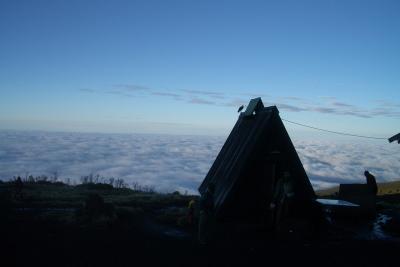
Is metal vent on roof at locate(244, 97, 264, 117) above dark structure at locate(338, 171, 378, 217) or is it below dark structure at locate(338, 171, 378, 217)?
above

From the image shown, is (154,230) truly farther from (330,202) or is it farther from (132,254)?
(330,202)

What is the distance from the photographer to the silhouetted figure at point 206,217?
1389 centimetres

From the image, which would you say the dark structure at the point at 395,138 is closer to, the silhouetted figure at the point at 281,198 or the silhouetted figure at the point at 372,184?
the silhouetted figure at the point at 372,184

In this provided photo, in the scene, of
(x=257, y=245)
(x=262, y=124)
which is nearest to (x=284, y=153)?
(x=262, y=124)

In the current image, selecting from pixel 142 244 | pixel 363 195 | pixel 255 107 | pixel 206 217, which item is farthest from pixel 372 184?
pixel 142 244

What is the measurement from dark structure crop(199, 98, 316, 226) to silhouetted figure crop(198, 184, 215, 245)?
1.91 metres

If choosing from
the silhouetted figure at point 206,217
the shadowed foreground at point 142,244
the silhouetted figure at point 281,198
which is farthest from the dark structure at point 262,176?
the silhouetted figure at point 206,217

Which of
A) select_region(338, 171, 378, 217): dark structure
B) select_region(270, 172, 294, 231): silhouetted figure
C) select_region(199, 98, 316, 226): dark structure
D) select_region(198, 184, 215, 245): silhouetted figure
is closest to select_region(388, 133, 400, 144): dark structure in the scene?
select_region(338, 171, 378, 217): dark structure

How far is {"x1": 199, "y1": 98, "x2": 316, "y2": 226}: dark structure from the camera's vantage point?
16.3 meters

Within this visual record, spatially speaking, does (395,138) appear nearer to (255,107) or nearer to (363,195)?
(363,195)

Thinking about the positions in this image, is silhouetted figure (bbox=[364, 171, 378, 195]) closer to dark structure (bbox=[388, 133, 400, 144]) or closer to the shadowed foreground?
dark structure (bbox=[388, 133, 400, 144])

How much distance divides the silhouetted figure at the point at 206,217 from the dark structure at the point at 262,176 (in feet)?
6.25

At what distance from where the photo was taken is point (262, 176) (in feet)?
54.5

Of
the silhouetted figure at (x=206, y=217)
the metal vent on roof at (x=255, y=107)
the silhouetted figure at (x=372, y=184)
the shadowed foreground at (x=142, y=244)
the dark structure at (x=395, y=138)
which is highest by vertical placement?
the metal vent on roof at (x=255, y=107)
